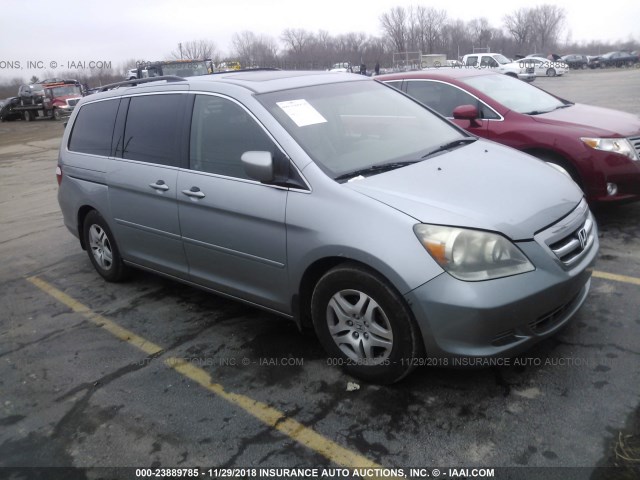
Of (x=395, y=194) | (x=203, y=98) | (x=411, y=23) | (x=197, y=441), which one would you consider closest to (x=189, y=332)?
(x=197, y=441)

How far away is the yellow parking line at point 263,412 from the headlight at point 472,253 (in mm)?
1032

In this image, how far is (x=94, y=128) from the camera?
5.04m

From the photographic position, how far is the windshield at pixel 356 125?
11.4ft

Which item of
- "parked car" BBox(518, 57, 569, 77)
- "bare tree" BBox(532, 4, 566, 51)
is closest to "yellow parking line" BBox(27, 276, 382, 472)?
"parked car" BBox(518, 57, 569, 77)

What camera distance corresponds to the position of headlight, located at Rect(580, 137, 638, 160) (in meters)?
5.25

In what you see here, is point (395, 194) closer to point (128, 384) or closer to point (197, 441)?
point (197, 441)

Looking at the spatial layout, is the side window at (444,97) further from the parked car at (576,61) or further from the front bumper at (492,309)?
the parked car at (576,61)

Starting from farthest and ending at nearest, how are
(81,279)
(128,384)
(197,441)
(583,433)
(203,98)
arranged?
(81,279) < (203,98) < (128,384) < (197,441) < (583,433)

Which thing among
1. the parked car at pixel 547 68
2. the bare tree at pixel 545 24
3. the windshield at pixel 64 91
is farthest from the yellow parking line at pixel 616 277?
the bare tree at pixel 545 24

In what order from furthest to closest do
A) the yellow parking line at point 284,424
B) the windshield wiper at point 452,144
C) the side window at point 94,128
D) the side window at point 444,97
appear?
the side window at point 444,97
the side window at point 94,128
the windshield wiper at point 452,144
the yellow parking line at point 284,424

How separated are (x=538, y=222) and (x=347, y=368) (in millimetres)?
1362

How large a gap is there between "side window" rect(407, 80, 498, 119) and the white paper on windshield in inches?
118

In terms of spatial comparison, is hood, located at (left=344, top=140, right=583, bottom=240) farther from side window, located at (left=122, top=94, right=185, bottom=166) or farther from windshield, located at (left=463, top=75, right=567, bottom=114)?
windshield, located at (left=463, top=75, right=567, bottom=114)

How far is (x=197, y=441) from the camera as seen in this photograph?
9.42 feet
